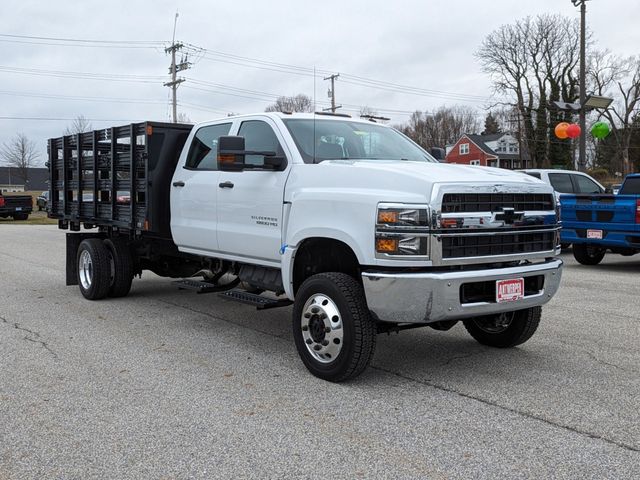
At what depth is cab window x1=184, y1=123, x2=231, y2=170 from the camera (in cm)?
681

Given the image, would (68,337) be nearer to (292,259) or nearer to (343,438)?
(292,259)

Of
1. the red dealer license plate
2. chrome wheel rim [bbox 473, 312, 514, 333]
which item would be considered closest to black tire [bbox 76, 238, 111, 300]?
chrome wheel rim [bbox 473, 312, 514, 333]

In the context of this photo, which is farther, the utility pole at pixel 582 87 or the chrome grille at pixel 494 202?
the utility pole at pixel 582 87

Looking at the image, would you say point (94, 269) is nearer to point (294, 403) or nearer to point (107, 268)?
point (107, 268)

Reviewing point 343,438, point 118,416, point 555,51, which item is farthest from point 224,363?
point 555,51

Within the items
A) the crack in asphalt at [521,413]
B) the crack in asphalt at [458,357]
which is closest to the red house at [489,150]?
the crack in asphalt at [458,357]

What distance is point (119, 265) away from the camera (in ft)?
28.2

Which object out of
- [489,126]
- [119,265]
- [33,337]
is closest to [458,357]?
[33,337]

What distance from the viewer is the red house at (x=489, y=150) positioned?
3258 inches

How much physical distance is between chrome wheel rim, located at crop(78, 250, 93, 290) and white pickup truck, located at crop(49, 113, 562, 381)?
1311mm

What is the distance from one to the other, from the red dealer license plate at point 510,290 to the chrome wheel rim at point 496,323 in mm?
842

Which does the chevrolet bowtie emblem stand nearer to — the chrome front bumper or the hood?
the hood

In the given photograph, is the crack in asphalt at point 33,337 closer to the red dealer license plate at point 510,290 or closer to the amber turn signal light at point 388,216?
the amber turn signal light at point 388,216

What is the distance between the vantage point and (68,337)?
Answer: 21.5ft
